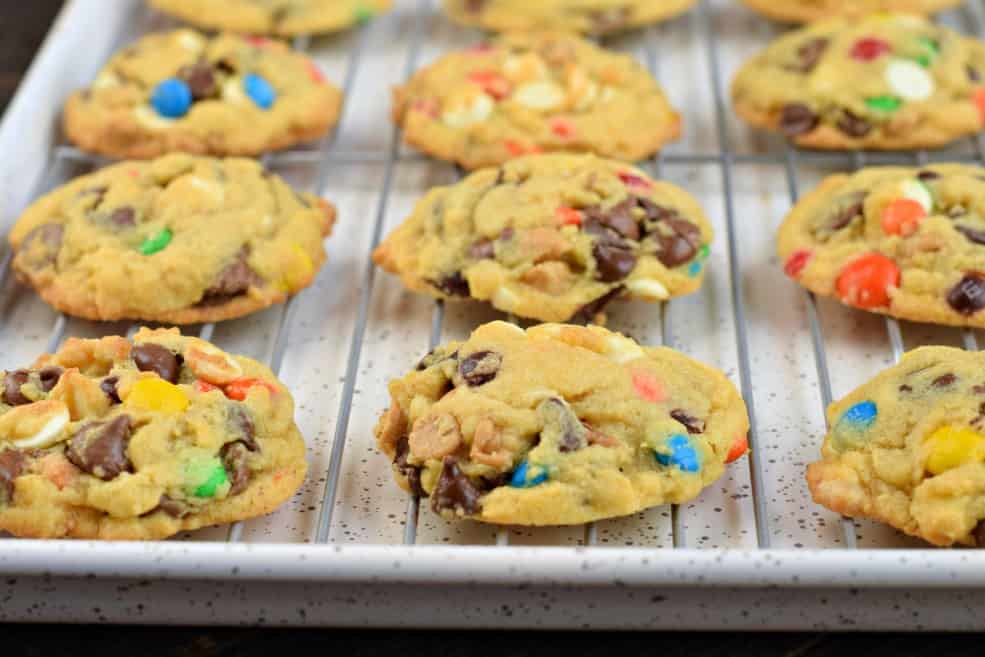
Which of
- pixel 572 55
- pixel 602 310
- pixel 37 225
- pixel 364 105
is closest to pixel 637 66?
pixel 572 55

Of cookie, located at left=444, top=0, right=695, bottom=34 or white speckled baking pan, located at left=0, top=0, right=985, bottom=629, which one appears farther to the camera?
cookie, located at left=444, top=0, right=695, bottom=34

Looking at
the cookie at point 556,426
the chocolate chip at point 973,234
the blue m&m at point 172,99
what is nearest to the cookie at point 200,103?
the blue m&m at point 172,99

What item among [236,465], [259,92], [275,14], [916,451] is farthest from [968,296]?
[275,14]

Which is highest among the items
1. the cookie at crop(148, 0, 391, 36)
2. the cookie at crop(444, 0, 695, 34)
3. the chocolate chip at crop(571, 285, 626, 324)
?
the chocolate chip at crop(571, 285, 626, 324)

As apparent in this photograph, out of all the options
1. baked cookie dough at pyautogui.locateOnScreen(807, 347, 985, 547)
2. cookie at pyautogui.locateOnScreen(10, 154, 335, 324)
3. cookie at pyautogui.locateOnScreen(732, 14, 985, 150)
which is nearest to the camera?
baked cookie dough at pyautogui.locateOnScreen(807, 347, 985, 547)

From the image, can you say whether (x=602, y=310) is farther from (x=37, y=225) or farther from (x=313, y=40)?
(x=313, y=40)

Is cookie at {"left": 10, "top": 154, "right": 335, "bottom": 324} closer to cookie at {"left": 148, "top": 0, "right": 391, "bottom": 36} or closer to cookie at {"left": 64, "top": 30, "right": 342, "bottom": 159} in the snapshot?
cookie at {"left": 64, "top": 30, "right": 342, "bottom": 159}

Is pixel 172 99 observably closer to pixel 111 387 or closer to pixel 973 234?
pixel 111 387

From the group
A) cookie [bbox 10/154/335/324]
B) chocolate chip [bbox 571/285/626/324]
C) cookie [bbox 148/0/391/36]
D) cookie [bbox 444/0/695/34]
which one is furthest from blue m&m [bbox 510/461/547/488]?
cookie [bbox 148/0/391/36]

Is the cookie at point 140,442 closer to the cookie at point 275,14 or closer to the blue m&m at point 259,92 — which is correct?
the blue m&m at point 259,92
